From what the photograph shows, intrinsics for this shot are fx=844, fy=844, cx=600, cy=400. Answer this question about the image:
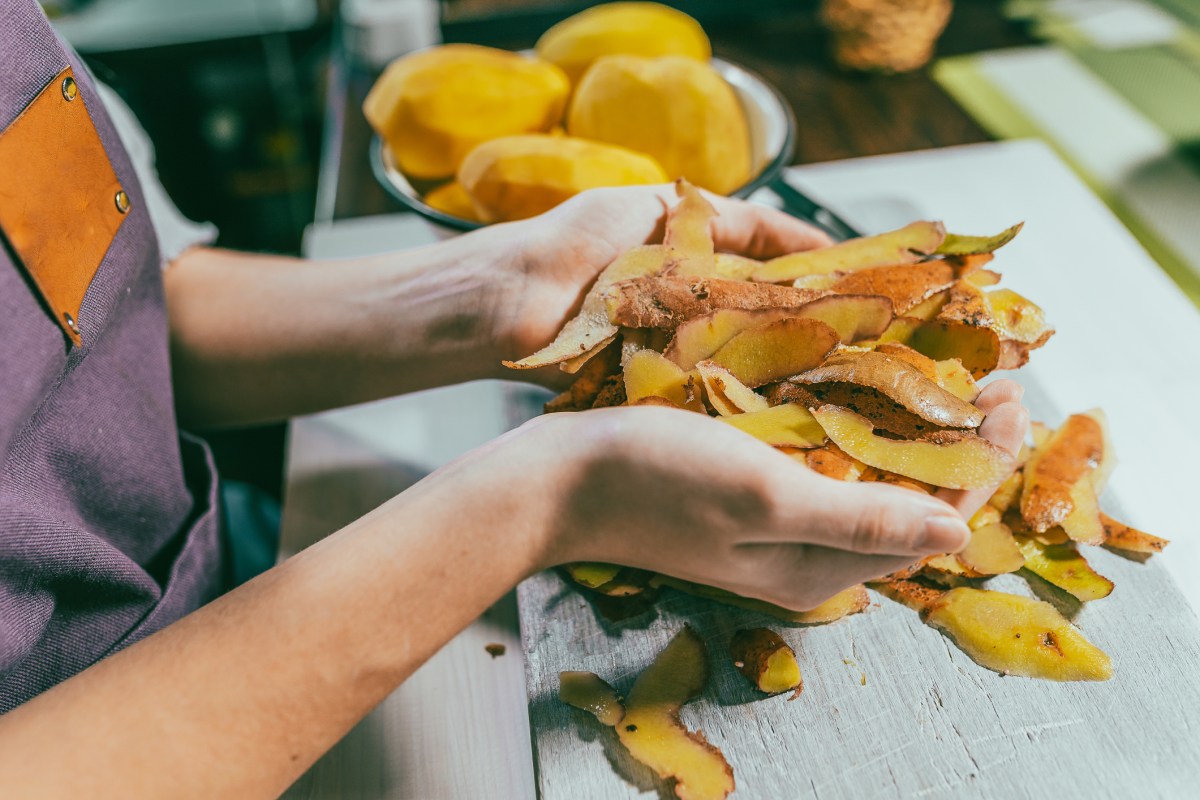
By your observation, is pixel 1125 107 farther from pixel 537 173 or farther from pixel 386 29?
pixel 386 29

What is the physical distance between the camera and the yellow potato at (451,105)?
724 mm

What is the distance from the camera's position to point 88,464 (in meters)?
0.47

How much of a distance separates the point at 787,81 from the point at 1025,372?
669 millimetres

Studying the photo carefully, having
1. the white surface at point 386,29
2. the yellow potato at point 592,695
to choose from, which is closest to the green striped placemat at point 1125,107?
the yellow potato at point 592,695

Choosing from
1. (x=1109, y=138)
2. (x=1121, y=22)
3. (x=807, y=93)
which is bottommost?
(x=807, y=93)

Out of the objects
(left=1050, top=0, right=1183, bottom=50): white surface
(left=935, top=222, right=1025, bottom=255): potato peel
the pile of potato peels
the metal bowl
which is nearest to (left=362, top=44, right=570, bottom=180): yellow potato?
the metal bowl

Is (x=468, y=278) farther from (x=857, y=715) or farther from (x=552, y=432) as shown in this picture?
(x=857, y=715)

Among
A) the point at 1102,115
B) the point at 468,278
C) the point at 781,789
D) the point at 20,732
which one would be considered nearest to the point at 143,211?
the point at 468,278

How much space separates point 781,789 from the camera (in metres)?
0.41

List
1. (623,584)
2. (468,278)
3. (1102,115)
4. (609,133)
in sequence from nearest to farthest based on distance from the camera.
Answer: (623,584) < (468,278) < (609,133) < (1102,115)

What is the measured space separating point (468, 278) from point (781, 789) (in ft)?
1.24

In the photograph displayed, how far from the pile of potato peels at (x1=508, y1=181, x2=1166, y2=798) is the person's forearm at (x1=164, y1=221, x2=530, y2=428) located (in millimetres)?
110

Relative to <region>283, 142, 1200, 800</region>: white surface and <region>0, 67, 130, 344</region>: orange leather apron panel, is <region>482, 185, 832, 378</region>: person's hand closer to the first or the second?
<region>283, 142, 1200, 800</region>: white surface

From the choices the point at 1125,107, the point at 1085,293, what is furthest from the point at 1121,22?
the point at 1085,293
